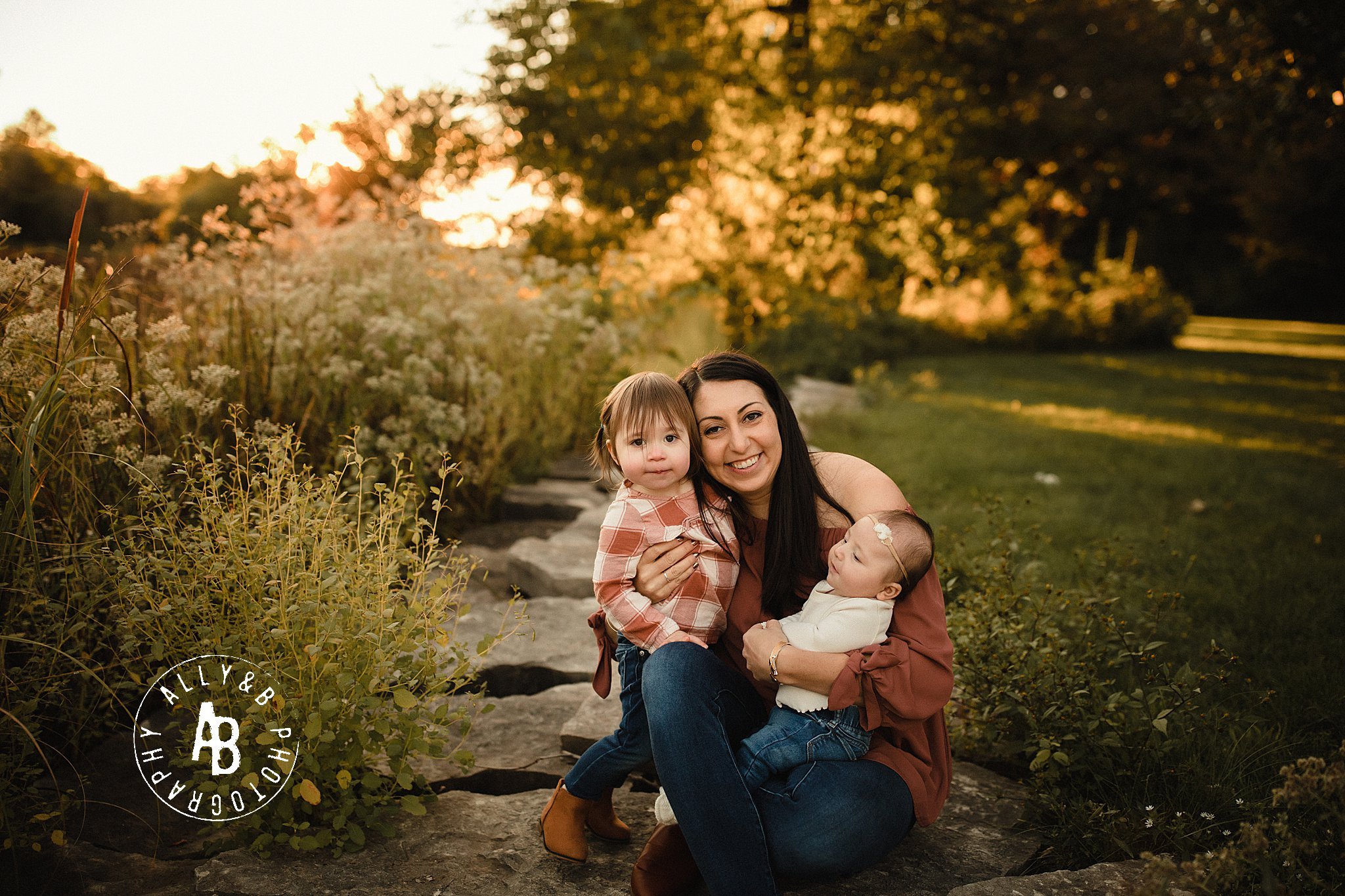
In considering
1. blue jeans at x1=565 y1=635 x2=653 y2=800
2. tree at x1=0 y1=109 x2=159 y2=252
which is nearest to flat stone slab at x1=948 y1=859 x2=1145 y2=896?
blue jeans at x1=565 y1=635 x2=653 y2=800

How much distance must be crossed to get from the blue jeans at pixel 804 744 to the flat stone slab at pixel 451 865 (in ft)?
1.40

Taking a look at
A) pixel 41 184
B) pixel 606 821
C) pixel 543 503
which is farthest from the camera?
pixel 41 184

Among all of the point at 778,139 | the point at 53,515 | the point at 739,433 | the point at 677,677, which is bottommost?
the point at 677,677

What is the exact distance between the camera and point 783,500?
7.62ft

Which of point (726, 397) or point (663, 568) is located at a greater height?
point (726, 397)

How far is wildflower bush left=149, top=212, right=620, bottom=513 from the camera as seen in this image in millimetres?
3570

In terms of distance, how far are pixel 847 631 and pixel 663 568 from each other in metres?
0.50

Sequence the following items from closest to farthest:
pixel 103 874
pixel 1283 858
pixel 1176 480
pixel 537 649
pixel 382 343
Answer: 1. pixel 1283 858
2. pixel 103 874
3. pixel 537 649
4. pixel 382 343
5. pixel 1176 480

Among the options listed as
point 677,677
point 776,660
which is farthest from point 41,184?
point 776,660

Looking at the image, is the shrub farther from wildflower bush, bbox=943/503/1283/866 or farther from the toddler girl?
wildflower bush, bbox=943/503/1283/866

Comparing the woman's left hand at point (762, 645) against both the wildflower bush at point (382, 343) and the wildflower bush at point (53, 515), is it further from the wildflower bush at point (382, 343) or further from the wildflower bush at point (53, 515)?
the wildflower bush at point (53, 515)

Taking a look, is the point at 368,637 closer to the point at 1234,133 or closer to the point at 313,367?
the point at 313,367

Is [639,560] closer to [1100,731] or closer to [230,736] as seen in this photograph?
[230,736]

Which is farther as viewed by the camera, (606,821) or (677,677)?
(606,821)
